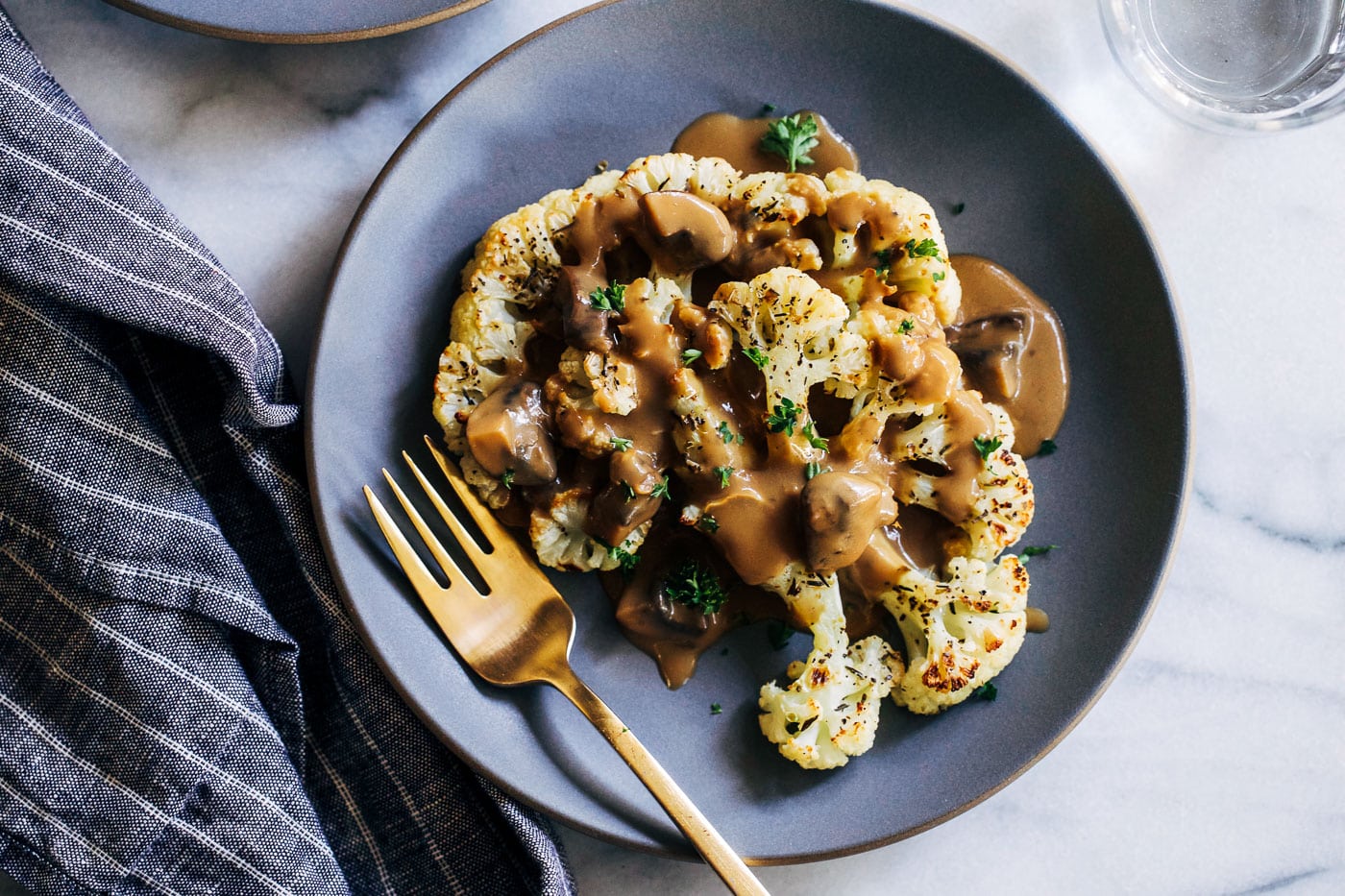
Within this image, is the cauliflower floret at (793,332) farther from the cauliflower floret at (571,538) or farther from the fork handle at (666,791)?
the fork handle at (666,791)

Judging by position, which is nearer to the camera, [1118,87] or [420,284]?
[420,284]

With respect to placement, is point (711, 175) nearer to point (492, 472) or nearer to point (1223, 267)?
point (492, 472)

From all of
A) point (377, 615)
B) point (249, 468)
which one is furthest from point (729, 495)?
point (249, 468)

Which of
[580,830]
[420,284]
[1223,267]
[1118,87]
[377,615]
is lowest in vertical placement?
[580,830]

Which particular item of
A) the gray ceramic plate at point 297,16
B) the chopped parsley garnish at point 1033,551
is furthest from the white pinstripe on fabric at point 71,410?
the chopped parsley garnish at point 1033,551

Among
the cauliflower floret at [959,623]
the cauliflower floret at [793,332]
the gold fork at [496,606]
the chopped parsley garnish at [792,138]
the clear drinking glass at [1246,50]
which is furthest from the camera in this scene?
the clear drinking glass at [1246,50]

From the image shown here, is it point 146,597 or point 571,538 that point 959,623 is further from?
point 146,597
